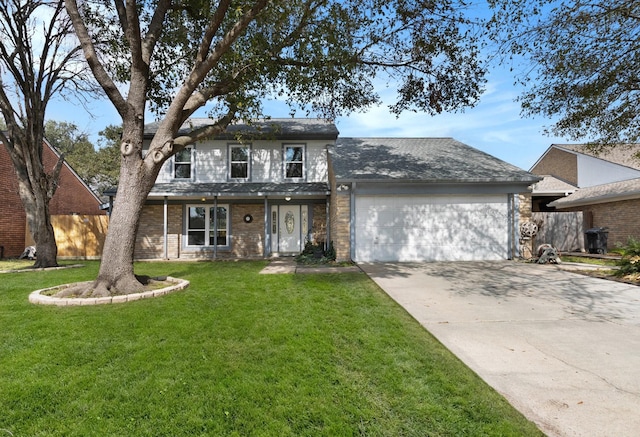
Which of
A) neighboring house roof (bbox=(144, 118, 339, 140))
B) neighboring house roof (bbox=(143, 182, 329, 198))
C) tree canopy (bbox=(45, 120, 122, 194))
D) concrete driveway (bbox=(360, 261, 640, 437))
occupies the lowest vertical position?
concrete driveway (bbox=(360, 261, 640, 437))

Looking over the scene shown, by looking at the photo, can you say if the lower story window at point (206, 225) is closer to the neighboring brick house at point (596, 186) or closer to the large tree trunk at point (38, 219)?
the large tree trunk at point (38, 219)

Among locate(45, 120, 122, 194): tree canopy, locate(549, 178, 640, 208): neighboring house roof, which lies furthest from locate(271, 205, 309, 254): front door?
locate(45, 120, 122, 194): tree canopy

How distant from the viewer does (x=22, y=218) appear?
50.6 ft

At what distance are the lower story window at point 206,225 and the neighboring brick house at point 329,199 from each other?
42 millimetres

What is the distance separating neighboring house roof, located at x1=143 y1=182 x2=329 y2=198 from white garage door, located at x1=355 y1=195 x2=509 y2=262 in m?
2.41

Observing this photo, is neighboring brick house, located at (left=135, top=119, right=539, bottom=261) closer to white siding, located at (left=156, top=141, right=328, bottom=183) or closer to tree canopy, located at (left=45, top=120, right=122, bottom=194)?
white siding, located at (left=156, top=141, right=328, bottom=183)

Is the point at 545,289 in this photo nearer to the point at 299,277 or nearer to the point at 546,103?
the point at 546,103

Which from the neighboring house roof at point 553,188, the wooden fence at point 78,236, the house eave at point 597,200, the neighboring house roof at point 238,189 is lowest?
the wooden fence at point 78,236

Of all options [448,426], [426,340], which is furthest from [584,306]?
[448,426]

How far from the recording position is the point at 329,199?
1323cm

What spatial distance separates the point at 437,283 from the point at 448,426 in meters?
5.37

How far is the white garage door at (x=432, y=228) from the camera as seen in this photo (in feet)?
36.2

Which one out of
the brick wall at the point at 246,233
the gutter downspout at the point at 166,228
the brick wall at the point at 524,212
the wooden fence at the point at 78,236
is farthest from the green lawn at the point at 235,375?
the wooden fence at the point at 78,236

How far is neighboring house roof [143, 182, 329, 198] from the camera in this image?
12.4 meters
